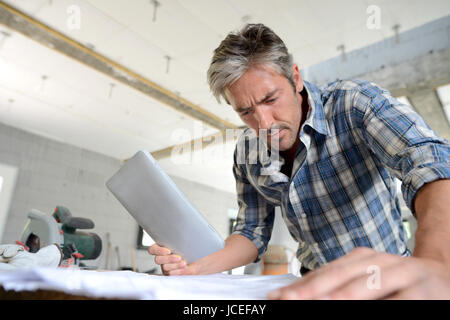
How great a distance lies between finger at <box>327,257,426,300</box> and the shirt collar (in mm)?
614

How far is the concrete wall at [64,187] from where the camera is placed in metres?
5.84

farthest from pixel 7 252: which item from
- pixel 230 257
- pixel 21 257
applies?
pixel 230 257

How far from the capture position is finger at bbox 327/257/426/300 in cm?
26

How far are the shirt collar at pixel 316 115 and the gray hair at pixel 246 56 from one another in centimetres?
12

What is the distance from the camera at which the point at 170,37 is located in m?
3.37

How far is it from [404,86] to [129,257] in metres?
6.60

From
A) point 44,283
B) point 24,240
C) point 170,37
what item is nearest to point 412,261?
point 44,283

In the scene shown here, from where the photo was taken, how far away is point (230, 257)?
0.90m

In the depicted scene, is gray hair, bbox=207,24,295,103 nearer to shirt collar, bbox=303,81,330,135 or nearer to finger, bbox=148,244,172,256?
shirt collar, bbox=303,81,330,135

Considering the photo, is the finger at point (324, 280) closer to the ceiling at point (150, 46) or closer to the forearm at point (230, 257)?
the forearm at point (230, 257)

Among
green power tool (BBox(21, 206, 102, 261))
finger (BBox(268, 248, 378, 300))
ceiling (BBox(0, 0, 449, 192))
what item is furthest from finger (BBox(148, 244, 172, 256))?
ceiling (BBox(0, 0, 449, 192))

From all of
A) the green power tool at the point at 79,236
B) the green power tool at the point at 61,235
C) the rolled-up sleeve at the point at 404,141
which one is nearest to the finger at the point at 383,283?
the rolled-up sleeve at the point at 404,141

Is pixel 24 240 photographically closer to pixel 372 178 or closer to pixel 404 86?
pixel 372 178

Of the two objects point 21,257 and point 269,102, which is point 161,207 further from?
point 269,102
